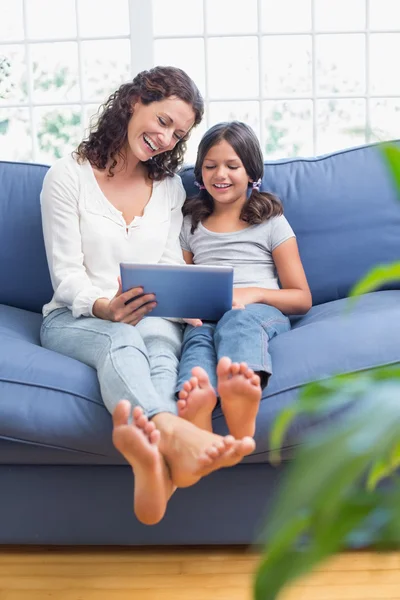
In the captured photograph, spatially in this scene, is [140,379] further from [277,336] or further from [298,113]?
[298,113]

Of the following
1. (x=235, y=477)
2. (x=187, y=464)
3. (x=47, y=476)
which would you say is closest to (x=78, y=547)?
(x=47, y=476)

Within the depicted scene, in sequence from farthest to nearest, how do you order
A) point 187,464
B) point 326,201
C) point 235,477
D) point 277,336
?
point 326,201 < point 277,336 < point 235,477 < point 187,464

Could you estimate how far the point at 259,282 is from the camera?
2.26 meters

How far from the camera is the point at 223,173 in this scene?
2242mm

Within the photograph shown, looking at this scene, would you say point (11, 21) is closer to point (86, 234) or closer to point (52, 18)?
point (52, 18)

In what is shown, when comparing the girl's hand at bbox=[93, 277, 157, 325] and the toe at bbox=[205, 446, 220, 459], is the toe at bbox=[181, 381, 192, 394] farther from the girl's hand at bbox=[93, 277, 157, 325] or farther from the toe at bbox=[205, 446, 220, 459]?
the girl's hand at bbox=[93, 277, 157, 325]

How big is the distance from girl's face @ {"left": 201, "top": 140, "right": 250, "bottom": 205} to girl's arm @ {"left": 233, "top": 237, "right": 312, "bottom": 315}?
21cm

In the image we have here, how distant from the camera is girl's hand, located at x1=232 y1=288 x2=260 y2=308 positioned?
215cm

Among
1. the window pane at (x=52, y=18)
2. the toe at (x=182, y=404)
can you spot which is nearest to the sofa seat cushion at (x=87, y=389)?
the toe at (x=182, y=404)

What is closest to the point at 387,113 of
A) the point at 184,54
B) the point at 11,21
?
the point at 184,54

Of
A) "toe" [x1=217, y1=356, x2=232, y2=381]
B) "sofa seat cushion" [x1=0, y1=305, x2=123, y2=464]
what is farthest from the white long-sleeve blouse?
"toe" [x1=217, y1=356, x2=232, y2=381]

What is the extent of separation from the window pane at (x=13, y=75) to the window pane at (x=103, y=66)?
0.95 feet

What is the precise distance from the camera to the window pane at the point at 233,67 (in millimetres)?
3430

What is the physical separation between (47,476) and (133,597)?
1.12 feet
